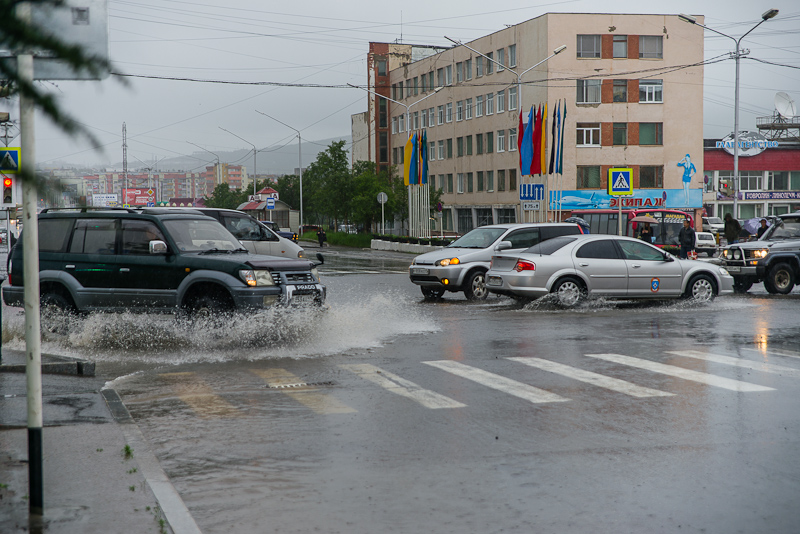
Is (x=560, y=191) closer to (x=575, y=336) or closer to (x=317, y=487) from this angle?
(x=575, y=336)

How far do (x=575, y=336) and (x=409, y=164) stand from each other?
3607cm

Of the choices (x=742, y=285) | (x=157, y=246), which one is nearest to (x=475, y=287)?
(x=742, y=285)

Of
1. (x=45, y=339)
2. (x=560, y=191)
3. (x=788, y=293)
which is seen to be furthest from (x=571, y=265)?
(x=560, y=191)

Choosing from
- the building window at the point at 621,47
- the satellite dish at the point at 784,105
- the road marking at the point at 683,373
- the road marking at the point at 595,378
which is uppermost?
the building window at the point at 621,47

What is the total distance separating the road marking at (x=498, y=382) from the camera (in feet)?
27.5

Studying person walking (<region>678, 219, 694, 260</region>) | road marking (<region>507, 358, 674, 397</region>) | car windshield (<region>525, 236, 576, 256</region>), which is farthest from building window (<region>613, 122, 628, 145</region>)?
road marking (<region>507, 358, 674, 397</region>)

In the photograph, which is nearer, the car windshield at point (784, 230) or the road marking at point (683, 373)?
the road marking at point (683, 373)

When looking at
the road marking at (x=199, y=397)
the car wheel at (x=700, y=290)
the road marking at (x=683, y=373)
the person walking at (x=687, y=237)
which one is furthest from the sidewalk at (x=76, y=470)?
the person walking at (x=687, y=237)

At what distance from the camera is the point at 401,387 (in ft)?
29.3

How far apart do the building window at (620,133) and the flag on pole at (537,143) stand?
2798 cm

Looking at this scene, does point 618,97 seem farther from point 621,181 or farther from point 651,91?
point 621,181

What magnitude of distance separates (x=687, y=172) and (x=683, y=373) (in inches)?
2303

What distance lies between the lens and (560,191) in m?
64.4

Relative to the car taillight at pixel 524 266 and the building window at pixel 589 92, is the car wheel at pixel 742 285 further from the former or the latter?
the building window at pixel 589 92
